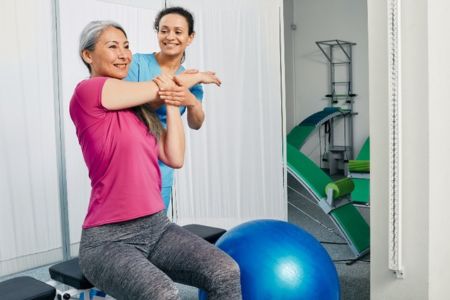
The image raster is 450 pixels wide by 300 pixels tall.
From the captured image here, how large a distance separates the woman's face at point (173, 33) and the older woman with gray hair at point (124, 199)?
534mm

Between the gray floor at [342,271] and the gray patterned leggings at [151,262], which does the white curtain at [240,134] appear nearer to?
the gray floor at [342,271]

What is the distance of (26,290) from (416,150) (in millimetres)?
1513

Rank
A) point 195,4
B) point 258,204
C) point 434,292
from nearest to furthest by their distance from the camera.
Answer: point 434,292 → point 195,4 → point 258,204

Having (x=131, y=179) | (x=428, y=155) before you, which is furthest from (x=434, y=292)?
(x=131, y=179)

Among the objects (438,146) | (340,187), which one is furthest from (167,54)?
(340,187)

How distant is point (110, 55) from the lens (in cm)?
154

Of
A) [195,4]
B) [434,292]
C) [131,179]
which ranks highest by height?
[195,4]

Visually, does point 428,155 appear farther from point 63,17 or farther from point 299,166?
point 63,17

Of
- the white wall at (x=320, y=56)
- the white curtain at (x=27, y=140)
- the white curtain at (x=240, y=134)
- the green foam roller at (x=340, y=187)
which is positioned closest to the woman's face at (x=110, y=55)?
the white curtain at (x=27, y=140)

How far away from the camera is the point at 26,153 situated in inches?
123

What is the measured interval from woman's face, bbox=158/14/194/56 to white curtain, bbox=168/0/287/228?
70.1 inches

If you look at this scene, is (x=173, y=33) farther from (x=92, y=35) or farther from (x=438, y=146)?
(x=438, y=146)

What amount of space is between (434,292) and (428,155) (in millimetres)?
585

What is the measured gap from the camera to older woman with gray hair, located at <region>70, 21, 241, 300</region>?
1.40 metres
